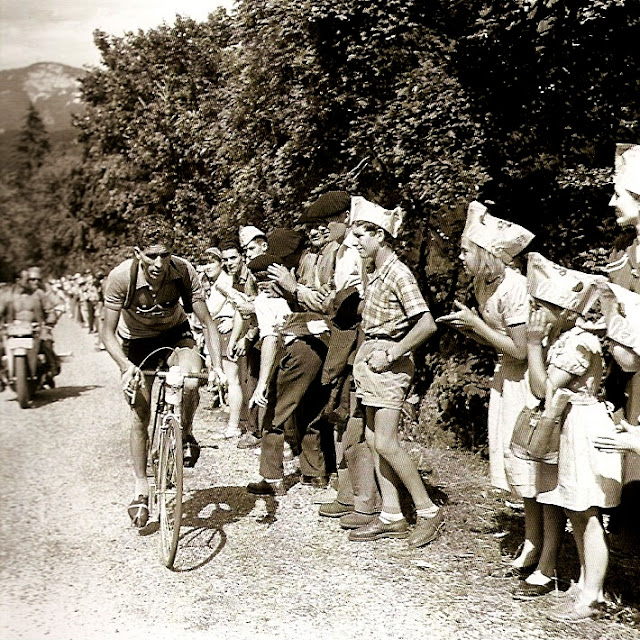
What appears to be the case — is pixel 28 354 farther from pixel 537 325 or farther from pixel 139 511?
pixel 537 325

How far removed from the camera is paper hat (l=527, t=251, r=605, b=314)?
12.1 feet

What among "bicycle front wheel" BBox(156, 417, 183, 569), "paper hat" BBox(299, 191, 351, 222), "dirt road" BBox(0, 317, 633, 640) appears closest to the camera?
"dirt road" BBox(0, 317, 633, 640)

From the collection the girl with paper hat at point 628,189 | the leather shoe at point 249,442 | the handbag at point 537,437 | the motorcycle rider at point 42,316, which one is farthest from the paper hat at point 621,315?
the leather shoe at point 249,442

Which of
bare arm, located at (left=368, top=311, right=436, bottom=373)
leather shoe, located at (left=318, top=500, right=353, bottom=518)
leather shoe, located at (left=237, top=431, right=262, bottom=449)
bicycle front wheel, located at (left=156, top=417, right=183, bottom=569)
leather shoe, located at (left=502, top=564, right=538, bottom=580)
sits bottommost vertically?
leather shoe, located at (left=237, top=431, right=262, bottom=449)

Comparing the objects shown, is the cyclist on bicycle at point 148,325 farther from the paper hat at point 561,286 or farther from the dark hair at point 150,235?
the paper hat at point 561,286

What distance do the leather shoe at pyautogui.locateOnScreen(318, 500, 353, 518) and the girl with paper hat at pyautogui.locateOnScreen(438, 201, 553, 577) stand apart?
1416 mm

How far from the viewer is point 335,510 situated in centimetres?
566

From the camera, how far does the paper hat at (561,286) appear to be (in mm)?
3699

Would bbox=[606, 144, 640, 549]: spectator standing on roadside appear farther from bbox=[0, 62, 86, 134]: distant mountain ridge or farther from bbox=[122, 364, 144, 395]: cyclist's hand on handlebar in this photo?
bbox=[122, 364, 144, 395]: cyclist's hand on handlebar

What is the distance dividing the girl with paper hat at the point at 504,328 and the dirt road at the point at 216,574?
1.53 feet

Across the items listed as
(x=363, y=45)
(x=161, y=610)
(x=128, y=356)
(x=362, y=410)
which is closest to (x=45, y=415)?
(x=128, y=356)

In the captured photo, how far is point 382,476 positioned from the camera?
5238mm

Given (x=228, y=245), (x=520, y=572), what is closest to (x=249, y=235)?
(x=228, y=245)

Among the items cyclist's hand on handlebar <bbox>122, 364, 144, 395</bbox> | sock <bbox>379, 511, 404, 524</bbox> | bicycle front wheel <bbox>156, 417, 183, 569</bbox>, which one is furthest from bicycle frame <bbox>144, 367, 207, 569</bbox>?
sock <bbox>379, 511, 404, 524</bbox>
